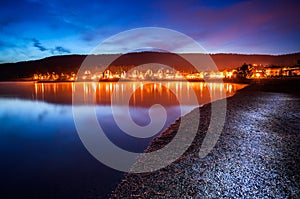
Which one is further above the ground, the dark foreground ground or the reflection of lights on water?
the reflection of lights on water

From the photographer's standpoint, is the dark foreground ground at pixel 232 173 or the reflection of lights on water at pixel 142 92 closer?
the dark foreground ground at pixel 232 173

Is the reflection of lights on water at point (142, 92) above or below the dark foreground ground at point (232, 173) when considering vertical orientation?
above

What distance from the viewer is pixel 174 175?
17.8 feet

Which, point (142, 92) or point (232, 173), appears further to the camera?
point (142, 92)

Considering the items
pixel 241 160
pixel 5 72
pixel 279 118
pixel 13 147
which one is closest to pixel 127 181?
pixel 241 160

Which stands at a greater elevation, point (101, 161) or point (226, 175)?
point (226, 175)

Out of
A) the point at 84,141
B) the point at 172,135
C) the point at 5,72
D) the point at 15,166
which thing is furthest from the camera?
the point at 5,72

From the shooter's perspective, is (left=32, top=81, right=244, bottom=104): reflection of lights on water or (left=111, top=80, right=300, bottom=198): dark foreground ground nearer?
(left=111, top=80, right=300, bottom=198): dark foreground ground

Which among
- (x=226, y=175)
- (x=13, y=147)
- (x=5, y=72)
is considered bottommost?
(x=13, y=147)

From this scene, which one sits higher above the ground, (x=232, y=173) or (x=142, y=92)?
(x=142, y=92)

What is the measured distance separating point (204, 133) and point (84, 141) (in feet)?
19.1

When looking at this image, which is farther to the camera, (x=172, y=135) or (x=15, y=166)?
(x=172, y=135)

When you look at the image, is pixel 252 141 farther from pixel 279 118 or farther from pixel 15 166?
pixel 15 166

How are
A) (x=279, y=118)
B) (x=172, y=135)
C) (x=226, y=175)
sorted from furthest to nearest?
(x=279, y=118)
(x=172, y=135)
(x=226, y=175)
